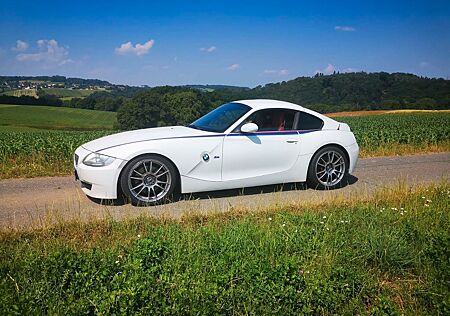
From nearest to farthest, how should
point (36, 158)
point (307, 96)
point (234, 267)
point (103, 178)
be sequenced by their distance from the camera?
point (234, 267), point (103, 178), point (36, 158), point (307, 96)

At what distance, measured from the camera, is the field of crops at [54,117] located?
127 ft

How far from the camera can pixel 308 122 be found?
685 cm

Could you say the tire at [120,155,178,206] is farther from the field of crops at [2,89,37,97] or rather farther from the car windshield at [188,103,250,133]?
the field of crops at [2,89,37,97]

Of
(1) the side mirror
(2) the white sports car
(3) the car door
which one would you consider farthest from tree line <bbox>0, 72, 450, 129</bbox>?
(1) the side mirror

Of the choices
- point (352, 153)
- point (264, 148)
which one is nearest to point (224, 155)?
point (264, 148)

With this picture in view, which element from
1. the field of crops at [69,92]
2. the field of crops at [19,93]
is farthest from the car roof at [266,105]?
the field of crops at [69,92]

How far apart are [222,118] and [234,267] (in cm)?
360

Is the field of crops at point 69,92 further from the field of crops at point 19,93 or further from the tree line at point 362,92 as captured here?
the tree line at point 362,92

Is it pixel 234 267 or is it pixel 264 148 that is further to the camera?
pixel 264 148

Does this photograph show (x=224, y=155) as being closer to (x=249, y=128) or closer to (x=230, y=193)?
(x=249, y=128)

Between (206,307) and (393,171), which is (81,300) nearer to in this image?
(206,307)

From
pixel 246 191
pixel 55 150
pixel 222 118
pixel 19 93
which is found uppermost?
pixel 19 93

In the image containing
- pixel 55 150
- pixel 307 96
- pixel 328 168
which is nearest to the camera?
pixel 328 168

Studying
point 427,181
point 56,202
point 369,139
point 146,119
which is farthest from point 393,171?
point 146,119
